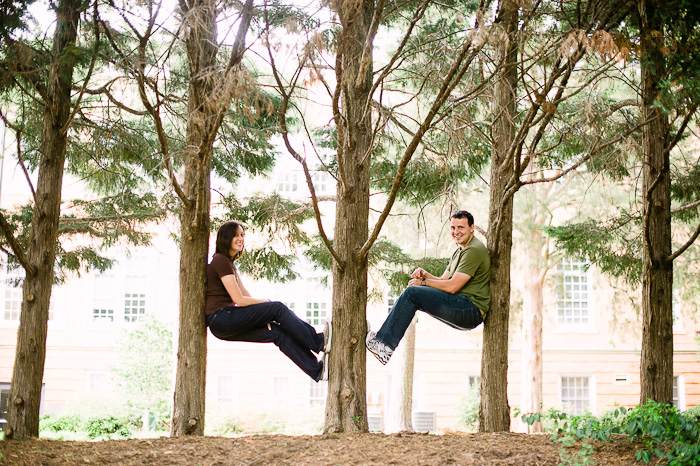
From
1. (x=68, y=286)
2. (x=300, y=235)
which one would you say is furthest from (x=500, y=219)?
(x=68, y=286)

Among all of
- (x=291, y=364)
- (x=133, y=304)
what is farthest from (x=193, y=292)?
(x=133, y=304)

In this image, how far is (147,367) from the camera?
18.7m

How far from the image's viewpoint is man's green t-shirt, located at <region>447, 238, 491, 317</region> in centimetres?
610

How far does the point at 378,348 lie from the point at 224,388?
18.2 m

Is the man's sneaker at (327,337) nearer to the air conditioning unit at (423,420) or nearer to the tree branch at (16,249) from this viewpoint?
the tree branch at (16,249)

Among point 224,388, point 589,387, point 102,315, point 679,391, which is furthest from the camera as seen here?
point 679,391

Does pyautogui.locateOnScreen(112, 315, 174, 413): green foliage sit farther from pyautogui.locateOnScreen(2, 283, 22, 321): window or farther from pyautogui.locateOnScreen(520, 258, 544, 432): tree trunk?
pyautogui.locateOnScreen(520, 258, 544, 432): tree trunk

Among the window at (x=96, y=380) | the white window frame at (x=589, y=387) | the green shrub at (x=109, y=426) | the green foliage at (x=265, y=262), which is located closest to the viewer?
the green foliage at (x=265, y=262)

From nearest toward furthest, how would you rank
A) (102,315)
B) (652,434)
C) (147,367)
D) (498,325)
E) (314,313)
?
(652,434), (498,325), (147,367), (314,313), (102,315)

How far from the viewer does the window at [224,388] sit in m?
22.8

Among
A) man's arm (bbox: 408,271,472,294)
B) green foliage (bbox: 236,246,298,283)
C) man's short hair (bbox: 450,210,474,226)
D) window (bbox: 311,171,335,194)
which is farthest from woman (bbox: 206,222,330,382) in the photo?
window (bbox: 311,171,335,194)

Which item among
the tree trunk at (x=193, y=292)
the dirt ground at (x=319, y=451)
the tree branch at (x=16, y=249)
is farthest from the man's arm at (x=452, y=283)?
the tree branch at (x=16, y=249)

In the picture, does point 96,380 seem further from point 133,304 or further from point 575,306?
point 575,306

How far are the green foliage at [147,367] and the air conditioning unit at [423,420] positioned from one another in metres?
7.16
